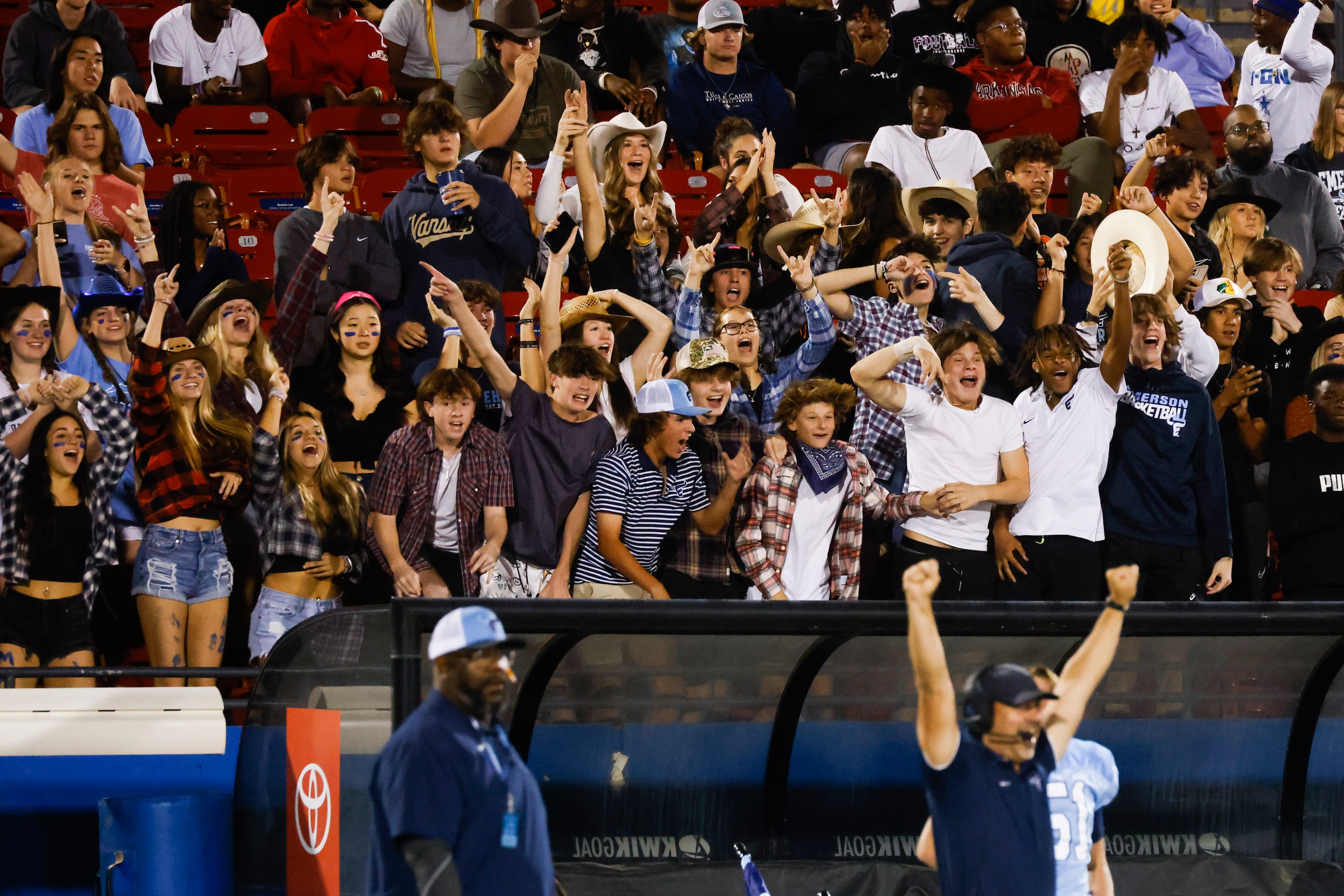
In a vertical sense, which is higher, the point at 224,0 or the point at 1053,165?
the point at 224,0

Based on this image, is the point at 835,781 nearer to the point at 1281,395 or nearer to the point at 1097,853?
the point at 1097,853

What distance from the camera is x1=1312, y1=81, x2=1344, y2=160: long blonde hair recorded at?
35.5 feet

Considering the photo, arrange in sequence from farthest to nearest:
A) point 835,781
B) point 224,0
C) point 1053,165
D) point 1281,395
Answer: point 224,0, point 1053,165, point 1281,395, point 835,781

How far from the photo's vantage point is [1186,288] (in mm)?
8680

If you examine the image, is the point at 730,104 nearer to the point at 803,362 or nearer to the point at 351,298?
the point at 803,362

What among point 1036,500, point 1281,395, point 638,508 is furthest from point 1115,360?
point 638,508

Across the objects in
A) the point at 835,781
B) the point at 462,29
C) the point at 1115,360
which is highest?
the point at 462,29

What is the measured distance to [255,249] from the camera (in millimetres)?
9492

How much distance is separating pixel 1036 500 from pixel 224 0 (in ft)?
19.9

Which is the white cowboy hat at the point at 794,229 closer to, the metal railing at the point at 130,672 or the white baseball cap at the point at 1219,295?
the white baseball cap at the point at 1219,295

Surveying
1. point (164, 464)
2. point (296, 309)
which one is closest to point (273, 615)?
point (164, 464)

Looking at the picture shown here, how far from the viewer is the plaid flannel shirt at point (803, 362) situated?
25.0 ft

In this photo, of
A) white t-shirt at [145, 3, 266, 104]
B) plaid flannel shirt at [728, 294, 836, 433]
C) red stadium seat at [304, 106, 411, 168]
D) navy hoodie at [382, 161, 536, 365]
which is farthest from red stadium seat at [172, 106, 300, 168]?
plaid flannel shirt at [728, 294, 836, 433]

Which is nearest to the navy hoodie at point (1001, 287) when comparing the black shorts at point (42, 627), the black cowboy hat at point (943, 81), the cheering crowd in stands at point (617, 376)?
the cheering crowd in stands at point (617, 376)
